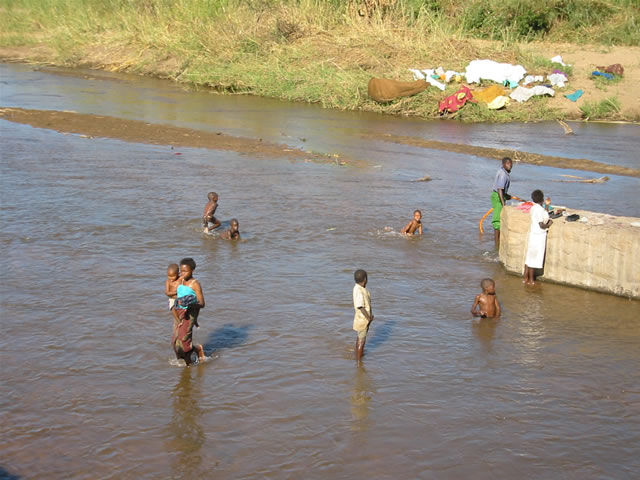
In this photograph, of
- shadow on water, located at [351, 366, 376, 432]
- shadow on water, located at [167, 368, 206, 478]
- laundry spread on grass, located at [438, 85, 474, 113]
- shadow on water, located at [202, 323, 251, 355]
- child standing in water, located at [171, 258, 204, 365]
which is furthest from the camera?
laundry spread on grass, located at [438, 85, 474, 113]

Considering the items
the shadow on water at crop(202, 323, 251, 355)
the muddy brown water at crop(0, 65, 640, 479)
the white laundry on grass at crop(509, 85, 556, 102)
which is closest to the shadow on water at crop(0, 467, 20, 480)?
the muddy brown water at crop(0, 65, 640, 479)

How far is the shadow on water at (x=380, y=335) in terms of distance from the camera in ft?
26.7

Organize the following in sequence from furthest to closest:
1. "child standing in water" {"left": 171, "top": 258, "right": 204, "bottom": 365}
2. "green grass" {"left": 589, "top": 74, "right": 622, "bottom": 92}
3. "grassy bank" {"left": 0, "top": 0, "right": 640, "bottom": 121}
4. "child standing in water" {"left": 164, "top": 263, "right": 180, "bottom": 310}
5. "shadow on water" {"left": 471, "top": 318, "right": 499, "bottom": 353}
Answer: "grassy bank" {"left": 0, "top": 0, "right": 640, "bottom": 121} → "green grass" {"left": 589, "top": 74, "right": 622, "bottom": 92} → "shadow on water" {"left": 471, "top": 318, "right": 499, "bottom": 353} → "child standing in water" {"left": 164, "top": 263, "right": 180, "bottom": 310} → "child standing in water" {"left": 171, "top": 258, "right": 204, "bottom": 365}

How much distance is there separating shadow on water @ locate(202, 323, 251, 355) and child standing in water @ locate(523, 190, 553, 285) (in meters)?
3.67

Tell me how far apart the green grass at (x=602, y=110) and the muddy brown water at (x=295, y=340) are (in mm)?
7136

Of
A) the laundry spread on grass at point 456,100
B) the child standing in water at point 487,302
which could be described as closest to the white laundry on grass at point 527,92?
the laundry spread on grass at point 456,100

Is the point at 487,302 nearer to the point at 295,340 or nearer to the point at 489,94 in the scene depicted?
the point at 295,340

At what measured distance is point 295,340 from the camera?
8.13m

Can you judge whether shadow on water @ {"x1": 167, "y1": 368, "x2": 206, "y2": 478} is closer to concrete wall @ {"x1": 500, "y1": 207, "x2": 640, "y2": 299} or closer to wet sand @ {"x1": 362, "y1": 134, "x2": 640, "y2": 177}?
concrete wall @ {"x1": 500, "y1": 207, "x2": 640, "y2": 299}

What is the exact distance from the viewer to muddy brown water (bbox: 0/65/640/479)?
6113 millimetres

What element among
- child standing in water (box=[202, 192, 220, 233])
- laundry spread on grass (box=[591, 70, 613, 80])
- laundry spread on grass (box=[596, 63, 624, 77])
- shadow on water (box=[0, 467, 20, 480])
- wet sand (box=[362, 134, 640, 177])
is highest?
laundry spread on grass (box=[596, 63, 624, 77])

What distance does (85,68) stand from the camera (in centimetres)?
3453

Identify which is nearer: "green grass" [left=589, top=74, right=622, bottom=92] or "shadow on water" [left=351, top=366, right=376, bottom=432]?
"shadow on water" [left=351, top=366, right=376, bottom=432]

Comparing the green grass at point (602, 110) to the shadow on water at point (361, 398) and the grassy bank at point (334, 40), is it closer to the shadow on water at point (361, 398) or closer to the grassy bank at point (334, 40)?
the grassy bank at point (334, 40)
